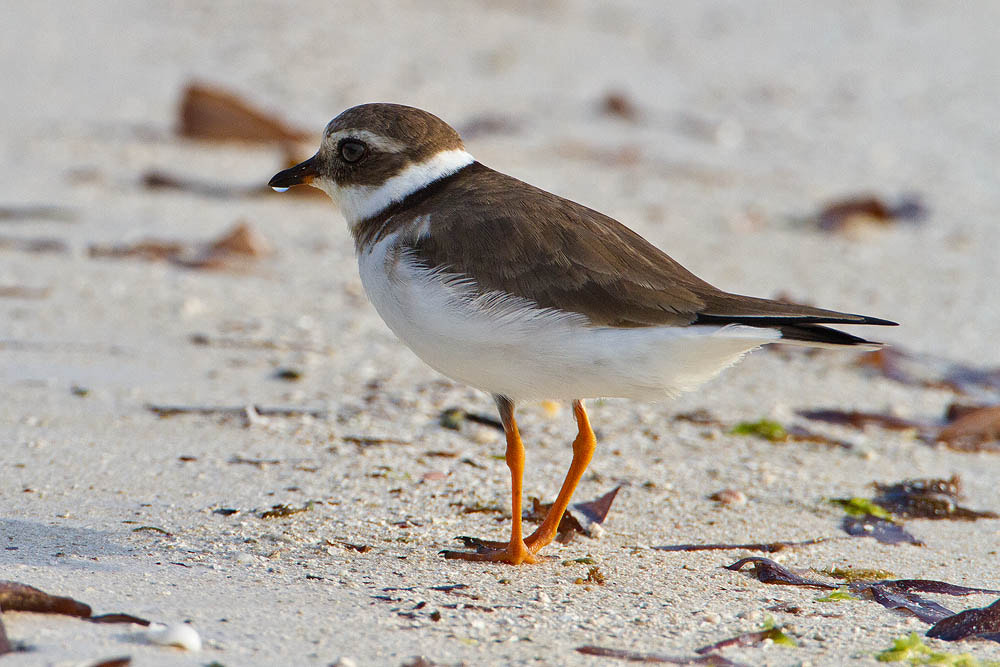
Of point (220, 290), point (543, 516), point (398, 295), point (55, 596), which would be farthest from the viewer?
point (220, 290)

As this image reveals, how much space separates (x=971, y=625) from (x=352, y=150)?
9.22ft

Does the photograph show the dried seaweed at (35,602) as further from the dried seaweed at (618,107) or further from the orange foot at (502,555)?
the dried seaweed at (618,107)

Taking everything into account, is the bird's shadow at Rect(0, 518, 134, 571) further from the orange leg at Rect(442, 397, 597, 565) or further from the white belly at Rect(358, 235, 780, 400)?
the white belly at Rect(358, 235, 780, 400)

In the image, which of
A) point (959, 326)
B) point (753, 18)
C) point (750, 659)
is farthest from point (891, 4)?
point (750, 659)

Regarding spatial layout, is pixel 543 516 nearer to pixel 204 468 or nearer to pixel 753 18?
pixel 204 468

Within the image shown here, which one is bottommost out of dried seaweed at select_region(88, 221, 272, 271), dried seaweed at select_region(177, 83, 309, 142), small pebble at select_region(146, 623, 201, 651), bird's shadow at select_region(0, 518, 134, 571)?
small pebble at select_region(146, 623, 201, 651)

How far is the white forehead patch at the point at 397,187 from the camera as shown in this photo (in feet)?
15.7

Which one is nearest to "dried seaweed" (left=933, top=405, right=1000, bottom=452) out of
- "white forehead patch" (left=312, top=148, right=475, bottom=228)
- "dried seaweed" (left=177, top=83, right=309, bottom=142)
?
"white forehead patch" (left=312, top=148, right=475, bottom=228)

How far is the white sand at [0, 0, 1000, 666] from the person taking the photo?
12.0ft

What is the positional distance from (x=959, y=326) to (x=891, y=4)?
9.24 metres

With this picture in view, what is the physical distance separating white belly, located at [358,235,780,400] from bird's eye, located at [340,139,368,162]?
790 mm

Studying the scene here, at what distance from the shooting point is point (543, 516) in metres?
4.76

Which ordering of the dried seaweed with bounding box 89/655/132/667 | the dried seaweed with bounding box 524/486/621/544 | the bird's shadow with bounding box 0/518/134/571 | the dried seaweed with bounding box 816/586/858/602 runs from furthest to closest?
the dried seaweed with bounding box 524/486/621/544 → the dried seaweed with bounding box 816/586/858/602 → the bird's shadow with bounding box 0/518/134/571 → the dried seaweed with bounding box 89/655/132/667

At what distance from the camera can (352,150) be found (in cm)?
485
